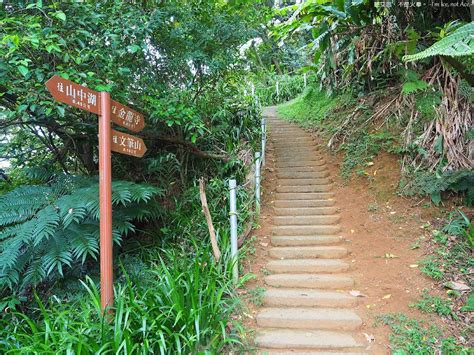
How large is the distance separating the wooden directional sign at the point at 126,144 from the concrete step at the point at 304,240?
260 cm

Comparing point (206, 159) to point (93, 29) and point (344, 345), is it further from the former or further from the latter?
point (344, 345)

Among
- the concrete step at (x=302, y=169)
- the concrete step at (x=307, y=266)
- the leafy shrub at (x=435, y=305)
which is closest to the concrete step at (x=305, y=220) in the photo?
the concrete step at (x=307, y=266)

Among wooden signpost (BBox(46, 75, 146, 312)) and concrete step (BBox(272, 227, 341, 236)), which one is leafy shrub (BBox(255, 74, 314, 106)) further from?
wooden signpost (BBox(46, 75, 146, 312))

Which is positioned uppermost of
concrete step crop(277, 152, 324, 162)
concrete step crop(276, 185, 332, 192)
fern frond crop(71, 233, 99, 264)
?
concrete step crop(277, 152, 324, 162)

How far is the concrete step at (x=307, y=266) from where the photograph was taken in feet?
13.7

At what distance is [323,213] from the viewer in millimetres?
5387

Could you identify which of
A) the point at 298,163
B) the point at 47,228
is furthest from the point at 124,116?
the point at 298,163

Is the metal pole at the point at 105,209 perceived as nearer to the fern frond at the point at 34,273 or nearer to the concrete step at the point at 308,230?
the fern frond at the point at 34,273

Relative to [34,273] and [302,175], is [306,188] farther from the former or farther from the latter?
Answer: [34,273]

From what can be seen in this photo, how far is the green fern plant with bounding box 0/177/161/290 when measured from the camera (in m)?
3.26

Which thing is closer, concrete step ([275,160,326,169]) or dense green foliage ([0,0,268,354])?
dense green foliage ([0,0,268,354])

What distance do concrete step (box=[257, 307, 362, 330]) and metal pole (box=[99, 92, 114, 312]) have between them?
1678 mm

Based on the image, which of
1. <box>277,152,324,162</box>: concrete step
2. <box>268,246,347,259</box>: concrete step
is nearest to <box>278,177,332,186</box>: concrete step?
<box>277,152,324,162</box>: concrete step

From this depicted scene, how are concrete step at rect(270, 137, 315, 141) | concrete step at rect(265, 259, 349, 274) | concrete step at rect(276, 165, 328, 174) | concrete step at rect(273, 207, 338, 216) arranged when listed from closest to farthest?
concrete step at rect(265, 259, 349, 274) → concrete step at rect(273, 207, 338, 216) → concrete step at rect(276, 165, 328, 174) → concrete step at rect(270, 137, 315, 141)
